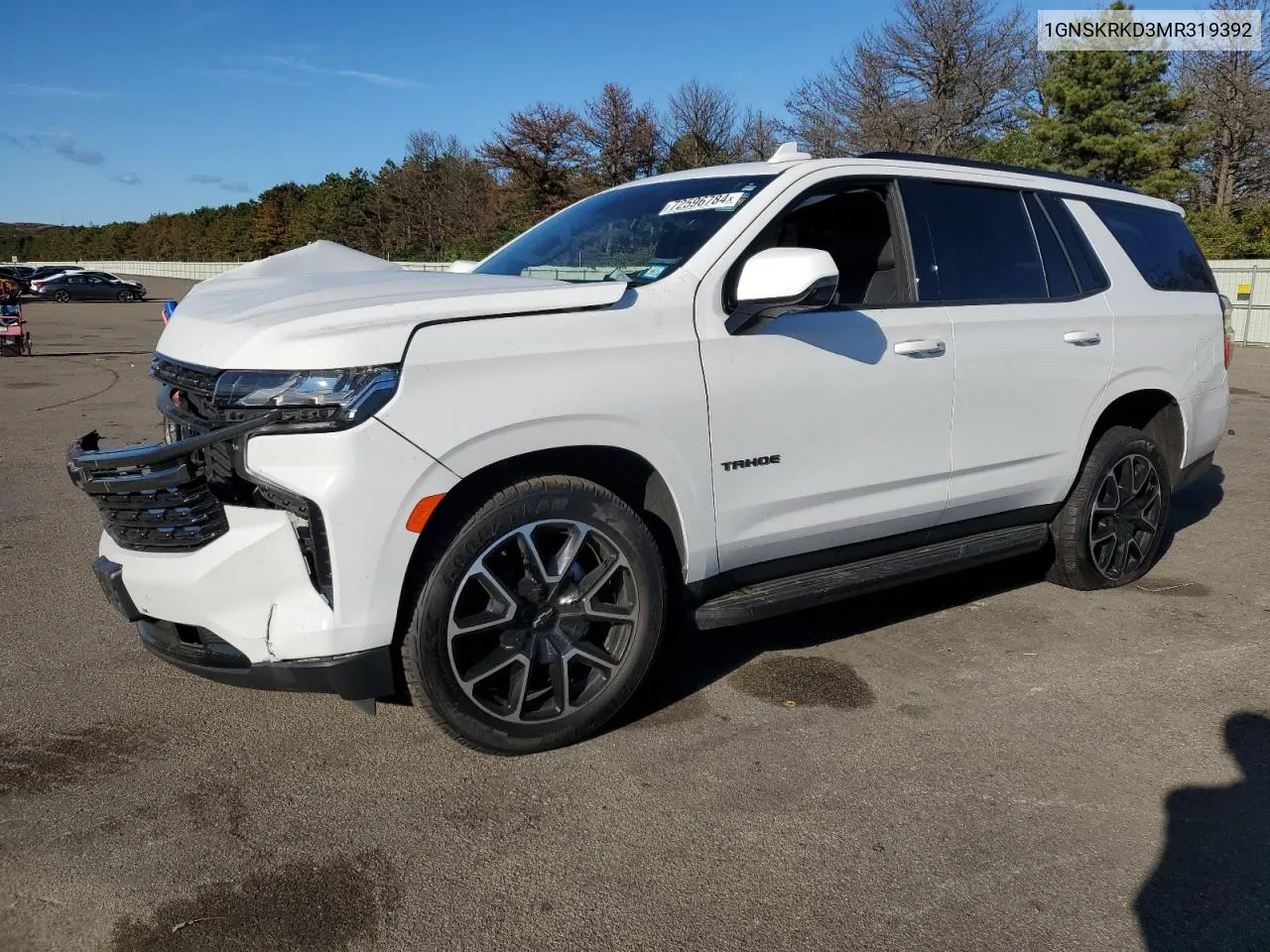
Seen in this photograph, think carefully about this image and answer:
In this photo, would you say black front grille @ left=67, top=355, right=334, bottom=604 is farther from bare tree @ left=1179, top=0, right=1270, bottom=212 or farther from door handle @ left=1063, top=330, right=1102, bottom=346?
bare tree @ left=1179, top=0, right=1270, bottom=212

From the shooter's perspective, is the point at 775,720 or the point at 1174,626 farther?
the point at 1174,626

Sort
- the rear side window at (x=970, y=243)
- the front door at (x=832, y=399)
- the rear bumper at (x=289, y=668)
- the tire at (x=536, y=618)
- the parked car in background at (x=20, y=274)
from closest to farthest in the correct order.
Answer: the rear bumper at (x=289, y=668) → the tire at (x=536, y=618) → the front door at (x=832, y=399) → the rear side window at (x=970, y=243) → the parked car in background at (x=20, y=274)

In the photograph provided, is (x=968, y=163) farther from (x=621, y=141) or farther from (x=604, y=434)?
(x=621, y=141)

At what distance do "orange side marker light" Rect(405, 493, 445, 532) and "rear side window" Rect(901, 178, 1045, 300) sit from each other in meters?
2.22

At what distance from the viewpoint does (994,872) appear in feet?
9.05

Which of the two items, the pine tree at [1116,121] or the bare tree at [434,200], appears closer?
the pine tree at [1116,121]

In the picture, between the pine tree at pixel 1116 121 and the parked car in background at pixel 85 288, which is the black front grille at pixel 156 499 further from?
the parked car in background at pixel 85 288

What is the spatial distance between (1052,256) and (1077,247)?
8.1 inches

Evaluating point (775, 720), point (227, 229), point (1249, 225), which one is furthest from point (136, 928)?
point (227, 229)

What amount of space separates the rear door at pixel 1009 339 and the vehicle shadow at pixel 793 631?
706mm

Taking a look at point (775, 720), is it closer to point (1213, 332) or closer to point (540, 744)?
point (540, 744)

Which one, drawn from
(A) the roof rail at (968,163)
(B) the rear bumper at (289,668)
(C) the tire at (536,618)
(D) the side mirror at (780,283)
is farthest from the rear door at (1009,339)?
(B) the rear bumper at (289,668)

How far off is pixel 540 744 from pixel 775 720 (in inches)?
34.7

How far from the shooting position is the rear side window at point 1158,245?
16.7ft
